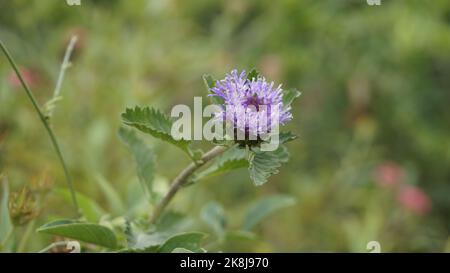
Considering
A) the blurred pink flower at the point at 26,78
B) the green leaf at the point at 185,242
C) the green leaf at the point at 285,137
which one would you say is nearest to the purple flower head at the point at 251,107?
the green leaf at the point at 285,137

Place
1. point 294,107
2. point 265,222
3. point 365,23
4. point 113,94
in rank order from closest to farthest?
point 113,94 < point 265,222 < point 365,23 < point 294,107

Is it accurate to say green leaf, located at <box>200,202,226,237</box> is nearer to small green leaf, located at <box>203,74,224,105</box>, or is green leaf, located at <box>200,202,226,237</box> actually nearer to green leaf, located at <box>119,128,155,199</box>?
green leaf, located at <box>119,128,155,199</box>

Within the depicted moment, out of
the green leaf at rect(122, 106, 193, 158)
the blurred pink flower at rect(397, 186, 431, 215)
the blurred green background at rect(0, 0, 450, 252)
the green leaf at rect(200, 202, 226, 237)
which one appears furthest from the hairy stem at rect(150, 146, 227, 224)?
the blurred pink flower at rect(397, 186, 431, 215)

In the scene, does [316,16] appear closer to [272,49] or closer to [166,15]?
[272,49]

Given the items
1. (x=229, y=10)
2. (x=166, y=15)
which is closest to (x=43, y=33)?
(x=166, y=15)

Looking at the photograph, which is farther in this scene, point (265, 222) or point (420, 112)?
point (420, 112)

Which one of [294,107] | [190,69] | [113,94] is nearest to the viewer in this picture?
[113,94]

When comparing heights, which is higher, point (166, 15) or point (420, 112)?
point (166, 15)

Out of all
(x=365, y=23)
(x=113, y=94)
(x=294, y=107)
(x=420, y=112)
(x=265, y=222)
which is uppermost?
(x=365, y=23)

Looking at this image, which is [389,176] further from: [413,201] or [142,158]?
[142,158]
